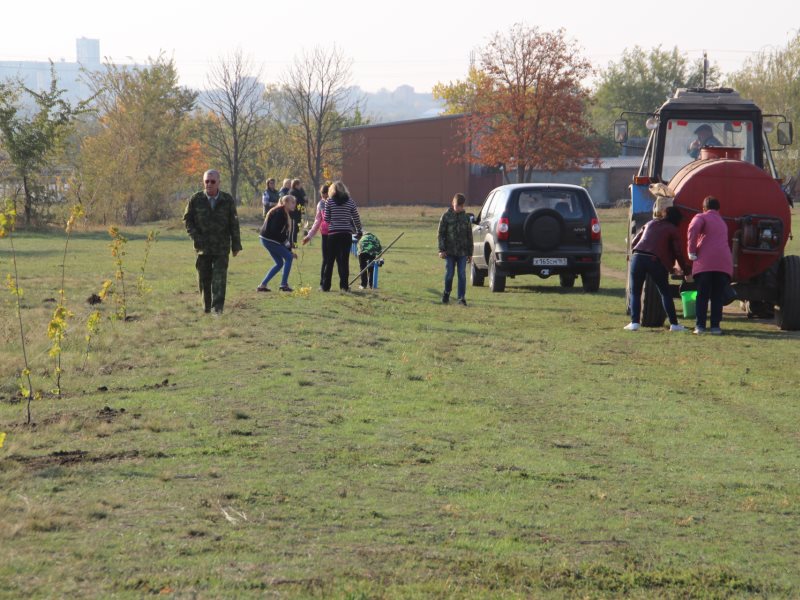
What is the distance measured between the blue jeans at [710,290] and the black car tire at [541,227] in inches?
206

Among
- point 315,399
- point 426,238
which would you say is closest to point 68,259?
point 426,238

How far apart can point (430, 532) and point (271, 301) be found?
11973mm

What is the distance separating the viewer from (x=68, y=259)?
29188 mm

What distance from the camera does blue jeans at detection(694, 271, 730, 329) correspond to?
1529 cm

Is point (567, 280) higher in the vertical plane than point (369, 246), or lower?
lower

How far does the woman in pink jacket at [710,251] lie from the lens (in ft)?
49.5

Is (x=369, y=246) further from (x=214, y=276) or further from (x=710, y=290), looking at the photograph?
(x=710, y=290)

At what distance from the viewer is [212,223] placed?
15.8 m

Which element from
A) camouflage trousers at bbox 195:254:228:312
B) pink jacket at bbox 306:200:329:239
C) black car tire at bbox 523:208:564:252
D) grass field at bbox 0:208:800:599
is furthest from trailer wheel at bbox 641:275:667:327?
camouflage trousers at bbox 195:254:228:312

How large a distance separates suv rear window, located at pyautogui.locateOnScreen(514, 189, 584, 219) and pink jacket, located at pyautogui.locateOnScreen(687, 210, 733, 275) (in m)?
5.84

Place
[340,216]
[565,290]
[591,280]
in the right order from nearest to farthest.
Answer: [340,216]
[591,280]
[565,290]

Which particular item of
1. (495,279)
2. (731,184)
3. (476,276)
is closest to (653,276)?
(731,184)

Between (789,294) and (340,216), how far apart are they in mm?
7007

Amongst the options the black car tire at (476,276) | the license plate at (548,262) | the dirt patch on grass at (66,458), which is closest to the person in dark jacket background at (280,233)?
the license plate at (548,262)
